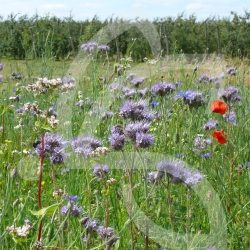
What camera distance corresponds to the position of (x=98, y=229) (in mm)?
1494

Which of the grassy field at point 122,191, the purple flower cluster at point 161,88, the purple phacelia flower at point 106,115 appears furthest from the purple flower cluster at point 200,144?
the purple phacelia flower at point 106,115

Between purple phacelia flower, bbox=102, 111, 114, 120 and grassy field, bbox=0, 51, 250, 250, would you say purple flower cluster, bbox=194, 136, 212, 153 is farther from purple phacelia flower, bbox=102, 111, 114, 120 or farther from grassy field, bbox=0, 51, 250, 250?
purple phacelia flower, bbox=102, 111, 114, 120

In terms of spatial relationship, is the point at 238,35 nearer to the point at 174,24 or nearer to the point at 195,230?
the point at 174,24

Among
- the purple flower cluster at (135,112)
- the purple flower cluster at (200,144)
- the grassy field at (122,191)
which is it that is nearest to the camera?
the grassy field at (122,191)

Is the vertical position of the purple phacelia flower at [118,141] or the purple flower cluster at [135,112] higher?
the purple flower cluster at [135,112]

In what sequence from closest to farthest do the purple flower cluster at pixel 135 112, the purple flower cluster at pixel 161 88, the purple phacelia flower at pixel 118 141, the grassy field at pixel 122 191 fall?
1. the grassy field at pixel 122 191
2. the purple phacelia flower at pixel 118 141
3. the purple flower cluster at pixel 135 112
4. the purple flower cluster at pixel 161 88

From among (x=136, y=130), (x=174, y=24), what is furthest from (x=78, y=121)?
(x=174, y=24)

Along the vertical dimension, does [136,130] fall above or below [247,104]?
above

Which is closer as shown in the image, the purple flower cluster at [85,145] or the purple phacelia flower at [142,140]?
the purple phacelia flower at [142,140]

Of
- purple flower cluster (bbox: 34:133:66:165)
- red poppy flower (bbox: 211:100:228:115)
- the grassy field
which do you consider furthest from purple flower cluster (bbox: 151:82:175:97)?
purple flower cluster (bbox: 34:133:66:165)

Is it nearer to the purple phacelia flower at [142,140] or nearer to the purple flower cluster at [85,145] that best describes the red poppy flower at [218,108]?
the purple flower cluster at [85,145]

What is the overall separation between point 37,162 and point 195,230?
41.1 inches

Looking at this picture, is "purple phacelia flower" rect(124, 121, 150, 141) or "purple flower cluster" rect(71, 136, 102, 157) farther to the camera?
"purple flower cluster" rect(71, 136, 102, 157)

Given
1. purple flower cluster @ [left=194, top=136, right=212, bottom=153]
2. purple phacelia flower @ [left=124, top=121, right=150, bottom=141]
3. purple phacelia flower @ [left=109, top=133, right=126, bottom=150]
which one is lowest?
purple flower cluster @ [left=194, top=136, right=212, bottom=153]
